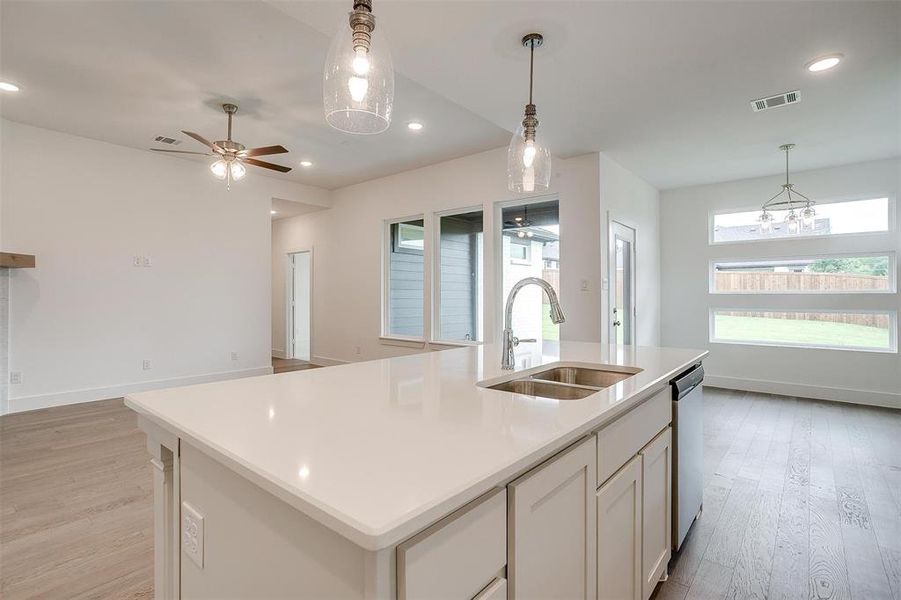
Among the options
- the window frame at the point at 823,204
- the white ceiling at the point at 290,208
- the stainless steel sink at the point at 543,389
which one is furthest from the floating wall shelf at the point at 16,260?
the window frame at the point at 823,204

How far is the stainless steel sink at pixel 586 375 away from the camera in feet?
6.26

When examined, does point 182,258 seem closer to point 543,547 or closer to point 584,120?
point 584,120

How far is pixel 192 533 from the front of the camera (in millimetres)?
1006

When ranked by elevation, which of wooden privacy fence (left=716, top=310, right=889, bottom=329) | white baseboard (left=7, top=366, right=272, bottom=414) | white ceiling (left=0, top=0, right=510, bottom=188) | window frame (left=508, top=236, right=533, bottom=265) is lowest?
white baseboard (left=7, top=366, right=272, bottom=414)

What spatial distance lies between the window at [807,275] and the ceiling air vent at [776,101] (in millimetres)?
2770

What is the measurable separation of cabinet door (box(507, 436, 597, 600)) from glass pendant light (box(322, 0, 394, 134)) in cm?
114

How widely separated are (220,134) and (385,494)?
5056 millimetres

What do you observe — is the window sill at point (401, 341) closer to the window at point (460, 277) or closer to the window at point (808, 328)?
the window at point (460, 277)

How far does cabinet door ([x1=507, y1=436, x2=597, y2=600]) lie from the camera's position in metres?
0.84

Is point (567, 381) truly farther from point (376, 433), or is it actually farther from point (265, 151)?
point (265, 151)

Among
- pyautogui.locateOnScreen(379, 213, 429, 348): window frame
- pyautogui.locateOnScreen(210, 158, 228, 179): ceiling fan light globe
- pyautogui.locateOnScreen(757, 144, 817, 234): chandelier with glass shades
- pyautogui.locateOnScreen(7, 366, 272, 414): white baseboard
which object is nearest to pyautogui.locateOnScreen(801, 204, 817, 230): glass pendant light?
pyautogui.locateOnScreen(757, 144, 817, 234): chandelier with glass shades

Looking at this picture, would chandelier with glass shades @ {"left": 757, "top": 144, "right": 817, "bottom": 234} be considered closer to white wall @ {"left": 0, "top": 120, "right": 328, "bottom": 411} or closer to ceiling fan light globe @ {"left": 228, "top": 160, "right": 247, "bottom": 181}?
ceiling fan light globe @ {"left": 228, "top": 160, "right": 247, "bottom": 181}

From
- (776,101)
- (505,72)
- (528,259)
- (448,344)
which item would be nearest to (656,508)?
(505,72)

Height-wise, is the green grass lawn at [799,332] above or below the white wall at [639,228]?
below
